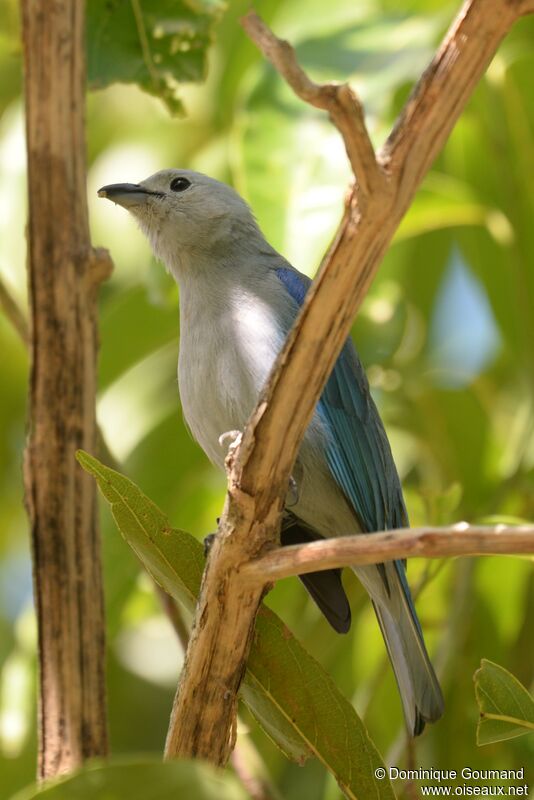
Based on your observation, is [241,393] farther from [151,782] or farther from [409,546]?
[151,782]

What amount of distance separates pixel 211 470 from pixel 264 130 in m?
1.46

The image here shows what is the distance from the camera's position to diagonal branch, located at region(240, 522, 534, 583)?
190cm

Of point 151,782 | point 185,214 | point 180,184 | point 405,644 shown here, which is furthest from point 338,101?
point 180,184

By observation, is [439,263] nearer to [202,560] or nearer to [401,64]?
[401,64]

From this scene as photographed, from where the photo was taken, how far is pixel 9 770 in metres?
4.07

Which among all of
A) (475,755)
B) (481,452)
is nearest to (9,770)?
(475,755)

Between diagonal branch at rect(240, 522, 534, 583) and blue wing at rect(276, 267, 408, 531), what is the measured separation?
116 cm

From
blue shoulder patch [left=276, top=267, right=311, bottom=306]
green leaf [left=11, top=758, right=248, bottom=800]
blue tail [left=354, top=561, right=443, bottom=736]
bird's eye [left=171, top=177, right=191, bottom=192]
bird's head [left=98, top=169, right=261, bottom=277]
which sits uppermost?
bird's eye [left=171, top=177, right=191, bottom=192]

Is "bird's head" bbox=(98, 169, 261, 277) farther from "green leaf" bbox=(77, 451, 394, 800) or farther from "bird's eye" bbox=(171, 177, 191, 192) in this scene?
"green leaf" bbox=(77, 451, 394, 800)

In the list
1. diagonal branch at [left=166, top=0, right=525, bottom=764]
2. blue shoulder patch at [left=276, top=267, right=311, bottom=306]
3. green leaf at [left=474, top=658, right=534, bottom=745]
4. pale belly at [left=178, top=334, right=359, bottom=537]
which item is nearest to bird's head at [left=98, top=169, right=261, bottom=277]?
blue shoulder patch at [left=276, top=267, right=311, bottom=306]

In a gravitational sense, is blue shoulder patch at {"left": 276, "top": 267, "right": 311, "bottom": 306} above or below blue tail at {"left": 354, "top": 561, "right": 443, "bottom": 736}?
above

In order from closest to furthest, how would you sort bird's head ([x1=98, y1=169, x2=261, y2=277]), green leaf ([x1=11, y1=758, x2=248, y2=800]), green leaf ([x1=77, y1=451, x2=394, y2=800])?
green leaf ([x1=11, y1=758, x2=248, y2=800])
green leaf ([x1=77, y1=451, x2=394, y2=800])
bird's head ([x1=98, y1=169, x2=261, y2=277])

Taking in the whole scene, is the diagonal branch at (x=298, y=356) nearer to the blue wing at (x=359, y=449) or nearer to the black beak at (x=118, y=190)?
the blue wing at (x=359, y=449)

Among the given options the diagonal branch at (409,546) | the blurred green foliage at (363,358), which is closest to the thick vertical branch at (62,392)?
the blurred green foliage at (363,358)
